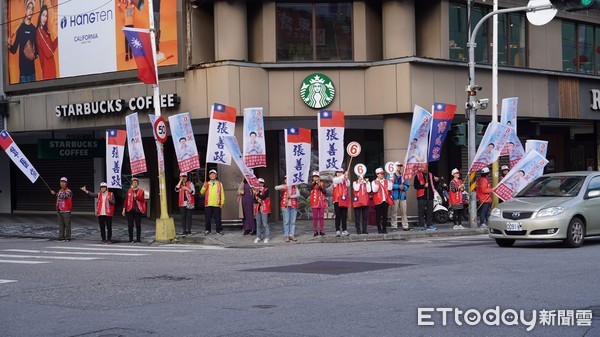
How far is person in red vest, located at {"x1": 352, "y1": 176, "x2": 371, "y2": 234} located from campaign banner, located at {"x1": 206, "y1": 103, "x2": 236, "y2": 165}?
11.7 ft

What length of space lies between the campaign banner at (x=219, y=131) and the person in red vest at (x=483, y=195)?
285 inches

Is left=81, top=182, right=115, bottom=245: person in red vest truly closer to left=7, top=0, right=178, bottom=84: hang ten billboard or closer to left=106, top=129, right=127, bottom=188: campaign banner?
left=106, top=129, right=127, bottom=188: campaign banner

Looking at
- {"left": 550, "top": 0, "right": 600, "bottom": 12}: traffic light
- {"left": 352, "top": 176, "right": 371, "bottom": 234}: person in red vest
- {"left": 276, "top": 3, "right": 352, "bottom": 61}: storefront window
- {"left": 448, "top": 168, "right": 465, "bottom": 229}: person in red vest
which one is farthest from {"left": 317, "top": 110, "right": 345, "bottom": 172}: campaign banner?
{"left": 550, "top": 0, "right": 600, "bottom": 12}: traffic light

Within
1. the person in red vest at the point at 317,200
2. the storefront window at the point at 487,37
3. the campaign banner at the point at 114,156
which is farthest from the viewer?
the storefront window at the point at 487,37

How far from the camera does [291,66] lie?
83.9ft

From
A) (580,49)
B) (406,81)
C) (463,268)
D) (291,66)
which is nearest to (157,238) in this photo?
(291,66)

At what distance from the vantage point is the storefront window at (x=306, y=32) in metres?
25.9

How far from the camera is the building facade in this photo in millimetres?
25375

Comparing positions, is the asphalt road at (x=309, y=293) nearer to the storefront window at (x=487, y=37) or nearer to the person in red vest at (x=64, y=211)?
the person in red vest at (x=64, y=211)

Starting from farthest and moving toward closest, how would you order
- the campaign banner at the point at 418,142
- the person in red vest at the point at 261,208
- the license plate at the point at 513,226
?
the campaign banner at the point at 418,142 < the person in red vest at the point at 261,208 < the license plate at the point at 513,226

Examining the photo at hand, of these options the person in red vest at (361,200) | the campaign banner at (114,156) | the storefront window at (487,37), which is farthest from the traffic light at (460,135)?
the campaign banner at (114,156)

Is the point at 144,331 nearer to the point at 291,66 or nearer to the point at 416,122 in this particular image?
the point at 416,122

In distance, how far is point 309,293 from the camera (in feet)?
35.4

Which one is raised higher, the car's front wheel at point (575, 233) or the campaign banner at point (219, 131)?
the campaign banner at point (219, 131)
